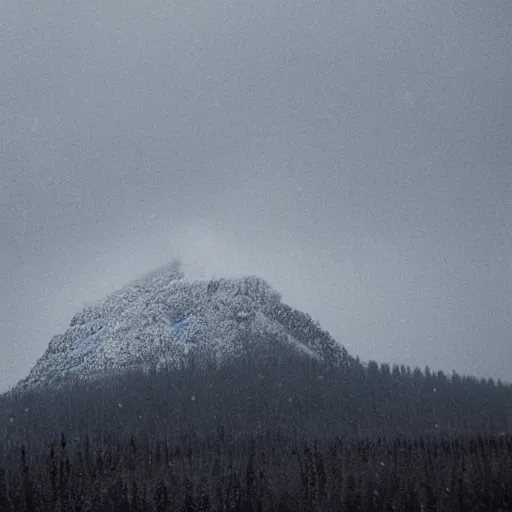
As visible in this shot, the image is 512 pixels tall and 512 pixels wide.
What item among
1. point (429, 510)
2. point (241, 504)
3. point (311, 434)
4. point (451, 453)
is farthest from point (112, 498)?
point (311, 434)

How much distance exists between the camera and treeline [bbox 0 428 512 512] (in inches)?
3890

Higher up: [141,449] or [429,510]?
[141,449]

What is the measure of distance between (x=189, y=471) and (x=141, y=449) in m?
25.9

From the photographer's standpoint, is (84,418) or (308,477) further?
(84,418)

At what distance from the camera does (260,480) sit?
11262cm

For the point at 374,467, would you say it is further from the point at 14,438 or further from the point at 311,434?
the point at 14,438

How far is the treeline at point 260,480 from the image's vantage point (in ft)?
324

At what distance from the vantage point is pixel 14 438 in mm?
181750

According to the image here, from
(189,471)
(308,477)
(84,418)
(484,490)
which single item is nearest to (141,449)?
(189,471)

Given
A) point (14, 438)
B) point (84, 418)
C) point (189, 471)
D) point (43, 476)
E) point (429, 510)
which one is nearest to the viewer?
point (429, 510)

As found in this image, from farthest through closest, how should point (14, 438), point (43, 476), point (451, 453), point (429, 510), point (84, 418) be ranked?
1. point (84, 418)
2. point (14, 438)
3. point (451, 453)
4. point (43, 476)
5. point (429, 510)

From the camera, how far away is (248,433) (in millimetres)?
190875

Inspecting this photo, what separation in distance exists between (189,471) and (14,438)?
77.7m

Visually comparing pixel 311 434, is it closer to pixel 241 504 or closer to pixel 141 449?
pixel 141 449
